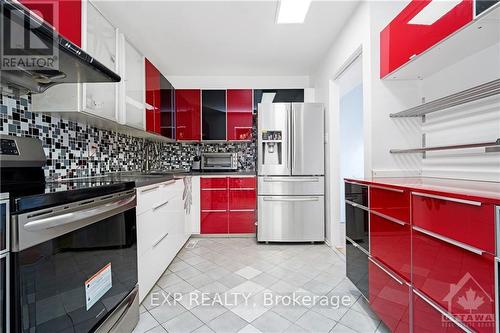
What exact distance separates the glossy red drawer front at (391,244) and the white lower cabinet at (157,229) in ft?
5.10

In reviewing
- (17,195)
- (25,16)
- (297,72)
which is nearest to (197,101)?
(297,72)

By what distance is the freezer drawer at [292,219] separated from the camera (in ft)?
9.56

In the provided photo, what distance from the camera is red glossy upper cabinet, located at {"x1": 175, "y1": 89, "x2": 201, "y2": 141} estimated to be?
3.48 m

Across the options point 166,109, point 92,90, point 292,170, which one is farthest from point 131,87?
point 292,170

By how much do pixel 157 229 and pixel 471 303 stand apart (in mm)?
1930

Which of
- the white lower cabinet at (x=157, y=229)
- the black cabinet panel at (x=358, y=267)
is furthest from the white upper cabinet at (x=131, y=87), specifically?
the black cabinet panel at (x=358, y=267)

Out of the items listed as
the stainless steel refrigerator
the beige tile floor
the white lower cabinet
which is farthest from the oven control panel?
the stainless steel refrigerator

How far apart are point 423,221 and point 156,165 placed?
3.34 m

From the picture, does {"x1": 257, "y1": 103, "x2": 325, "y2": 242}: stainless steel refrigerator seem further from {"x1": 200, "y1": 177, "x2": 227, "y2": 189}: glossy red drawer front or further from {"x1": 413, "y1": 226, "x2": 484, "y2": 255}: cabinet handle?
{"x1": 413, "y1": 226, "x2": 484, "y2": 255}: cabinet handle

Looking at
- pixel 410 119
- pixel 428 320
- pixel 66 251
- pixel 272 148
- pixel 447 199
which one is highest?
pixel 410 119

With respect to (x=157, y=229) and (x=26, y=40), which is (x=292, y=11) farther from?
(x=157, y=229)

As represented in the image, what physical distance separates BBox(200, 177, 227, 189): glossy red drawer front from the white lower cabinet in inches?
20.9

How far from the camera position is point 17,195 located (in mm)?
831

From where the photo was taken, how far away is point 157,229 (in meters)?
1.95
